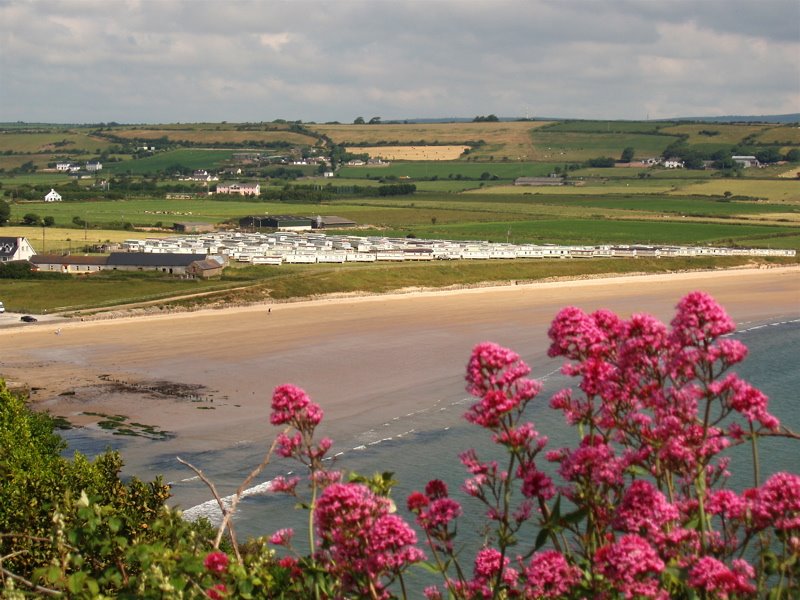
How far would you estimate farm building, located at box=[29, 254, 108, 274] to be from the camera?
2482 inches

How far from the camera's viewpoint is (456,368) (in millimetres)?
37562

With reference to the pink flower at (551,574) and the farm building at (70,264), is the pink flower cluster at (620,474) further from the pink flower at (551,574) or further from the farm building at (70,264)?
the farm building at (70,264)

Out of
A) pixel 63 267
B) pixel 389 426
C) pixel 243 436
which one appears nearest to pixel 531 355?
pixel 389 426

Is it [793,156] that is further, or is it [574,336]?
[793,156]

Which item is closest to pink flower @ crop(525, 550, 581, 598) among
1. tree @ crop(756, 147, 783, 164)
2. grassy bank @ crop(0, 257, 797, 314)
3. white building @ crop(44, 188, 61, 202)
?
grassy bank @ crop(0, 257, 797, 314)

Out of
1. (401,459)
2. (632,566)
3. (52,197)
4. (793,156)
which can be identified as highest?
(793,156)

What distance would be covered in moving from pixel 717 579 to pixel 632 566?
13.1 inches

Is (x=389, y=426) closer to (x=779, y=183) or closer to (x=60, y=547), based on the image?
(x=60, y=547)

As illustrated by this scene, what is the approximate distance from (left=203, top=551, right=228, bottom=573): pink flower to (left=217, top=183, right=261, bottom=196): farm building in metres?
127

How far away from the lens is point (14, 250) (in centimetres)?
6512

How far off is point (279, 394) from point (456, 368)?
106ft

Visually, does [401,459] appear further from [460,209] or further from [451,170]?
[451,170]

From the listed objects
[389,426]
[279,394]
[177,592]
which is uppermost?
[279,394]

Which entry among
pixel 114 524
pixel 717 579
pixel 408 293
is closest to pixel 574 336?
pixel 717 579
